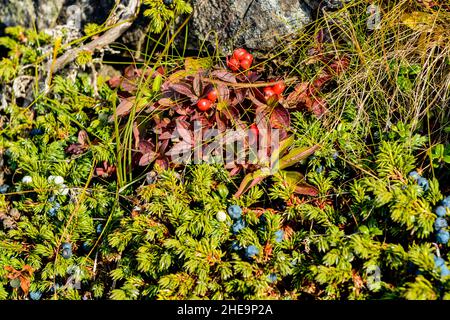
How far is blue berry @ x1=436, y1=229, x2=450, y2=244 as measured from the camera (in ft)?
5.49

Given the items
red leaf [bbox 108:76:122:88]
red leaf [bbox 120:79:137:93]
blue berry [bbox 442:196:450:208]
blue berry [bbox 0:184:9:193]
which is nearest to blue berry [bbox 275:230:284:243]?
blue berry [bbox 442:196:450:208]

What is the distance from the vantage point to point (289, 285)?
1839 millimetres

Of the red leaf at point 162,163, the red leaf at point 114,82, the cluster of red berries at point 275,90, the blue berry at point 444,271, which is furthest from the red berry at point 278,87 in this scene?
the blue berry at point 444,271

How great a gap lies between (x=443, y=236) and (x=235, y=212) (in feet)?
2.33

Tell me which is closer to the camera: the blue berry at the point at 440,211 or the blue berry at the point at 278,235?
the blue berry at the point at 440,211

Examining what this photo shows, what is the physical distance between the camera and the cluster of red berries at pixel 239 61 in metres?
2.31

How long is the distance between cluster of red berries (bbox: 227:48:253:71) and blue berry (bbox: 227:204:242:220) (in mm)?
704

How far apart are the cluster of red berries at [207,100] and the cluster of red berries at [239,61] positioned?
8.2 inches

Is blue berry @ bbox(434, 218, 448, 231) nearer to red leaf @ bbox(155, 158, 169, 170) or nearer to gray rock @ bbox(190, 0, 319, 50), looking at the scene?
red leaf @ bbox(155, 158, 169, 170)

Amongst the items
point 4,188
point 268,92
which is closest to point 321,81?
point 268,92

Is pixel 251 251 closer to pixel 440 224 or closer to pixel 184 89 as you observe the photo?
pixel 440 224

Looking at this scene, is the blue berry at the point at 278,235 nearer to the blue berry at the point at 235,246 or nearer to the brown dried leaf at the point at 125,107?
the blue berry at the point at 235,246

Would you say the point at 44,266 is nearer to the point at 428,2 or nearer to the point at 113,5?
the point at 113,5

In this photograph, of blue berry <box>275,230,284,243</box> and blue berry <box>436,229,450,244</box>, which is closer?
blue berry <box>436,229,450,244</box>
